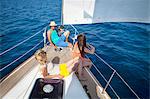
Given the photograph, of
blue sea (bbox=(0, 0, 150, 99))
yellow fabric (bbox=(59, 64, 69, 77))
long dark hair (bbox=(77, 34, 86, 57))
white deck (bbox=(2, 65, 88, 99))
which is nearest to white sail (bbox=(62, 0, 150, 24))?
long dark hair (bbox=(77, 34, 86, 57))

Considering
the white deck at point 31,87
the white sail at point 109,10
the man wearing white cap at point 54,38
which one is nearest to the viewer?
the white deck at point 31,87

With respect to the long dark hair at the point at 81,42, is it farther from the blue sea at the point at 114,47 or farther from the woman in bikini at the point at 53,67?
the blue sea at the point at 114,47

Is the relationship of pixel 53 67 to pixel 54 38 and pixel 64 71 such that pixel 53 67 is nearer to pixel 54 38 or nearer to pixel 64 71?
pixel 64 71

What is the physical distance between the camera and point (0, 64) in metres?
9.02

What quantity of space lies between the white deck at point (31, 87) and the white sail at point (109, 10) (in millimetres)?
1561

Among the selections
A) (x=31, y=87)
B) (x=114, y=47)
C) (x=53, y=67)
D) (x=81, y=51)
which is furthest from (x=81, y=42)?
(x=114, y=47)

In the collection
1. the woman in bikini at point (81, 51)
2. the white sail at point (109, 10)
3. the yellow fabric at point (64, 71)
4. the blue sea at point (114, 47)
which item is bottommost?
the blue sea at point (114, 47)

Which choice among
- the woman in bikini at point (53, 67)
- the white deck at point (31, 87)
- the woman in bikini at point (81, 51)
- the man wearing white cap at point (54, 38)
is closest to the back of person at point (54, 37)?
the man wearing white cap at point (54, 38)

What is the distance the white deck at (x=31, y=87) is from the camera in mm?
4027

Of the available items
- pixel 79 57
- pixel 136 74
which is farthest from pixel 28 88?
pixel 136 74

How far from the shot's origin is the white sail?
200 inches

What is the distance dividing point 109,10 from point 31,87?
260 centimetres

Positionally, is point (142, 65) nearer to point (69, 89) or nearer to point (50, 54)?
point (50, 54)

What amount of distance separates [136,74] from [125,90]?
1092mm
